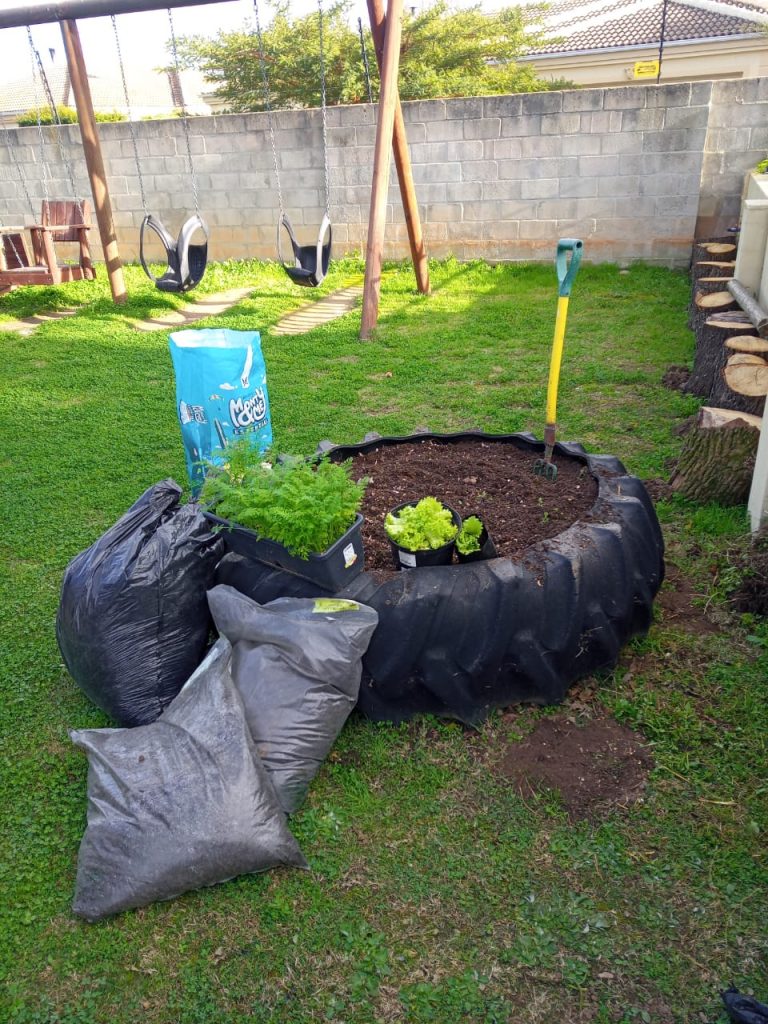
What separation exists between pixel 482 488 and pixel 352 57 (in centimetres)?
1599

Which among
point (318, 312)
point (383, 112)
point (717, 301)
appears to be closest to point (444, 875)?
point (717, 301)

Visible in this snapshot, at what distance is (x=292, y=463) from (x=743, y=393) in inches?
104

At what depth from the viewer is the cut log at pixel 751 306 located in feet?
14.9

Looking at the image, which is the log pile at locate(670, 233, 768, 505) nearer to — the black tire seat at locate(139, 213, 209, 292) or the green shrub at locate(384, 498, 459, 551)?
the green shrub at locate(384, 498, 459, 551)

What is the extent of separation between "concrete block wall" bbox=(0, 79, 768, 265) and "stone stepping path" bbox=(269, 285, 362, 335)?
3.79ft

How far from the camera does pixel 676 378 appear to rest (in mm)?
5297

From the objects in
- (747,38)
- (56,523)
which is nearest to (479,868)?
(56,523)

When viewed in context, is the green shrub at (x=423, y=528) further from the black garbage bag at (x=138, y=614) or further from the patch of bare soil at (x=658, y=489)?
the patch of bare soil at (x=658, y=489)

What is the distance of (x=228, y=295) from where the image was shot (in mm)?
8516

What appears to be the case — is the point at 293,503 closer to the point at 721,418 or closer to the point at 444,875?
the point at 444,875

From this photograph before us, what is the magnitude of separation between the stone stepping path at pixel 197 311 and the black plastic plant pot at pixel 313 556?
543 cm

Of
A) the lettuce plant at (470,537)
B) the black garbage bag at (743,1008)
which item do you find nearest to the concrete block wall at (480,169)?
the lettuce plant at (470,537)

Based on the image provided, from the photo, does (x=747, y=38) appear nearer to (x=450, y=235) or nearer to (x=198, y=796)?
(x=450, y=235)

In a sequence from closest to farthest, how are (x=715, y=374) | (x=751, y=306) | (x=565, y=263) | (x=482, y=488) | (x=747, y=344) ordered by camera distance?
(x=565, y=263) < (x=482, y=488) < (x=747, y=344) < (x=715, y=374) < (x=751, y=306)
